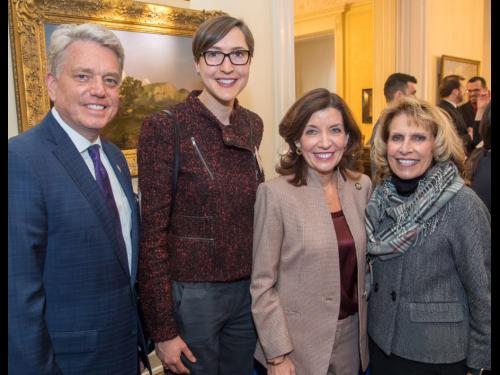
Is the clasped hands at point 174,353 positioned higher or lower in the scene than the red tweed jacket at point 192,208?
lower

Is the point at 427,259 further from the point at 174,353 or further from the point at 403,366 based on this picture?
the point at 174,353

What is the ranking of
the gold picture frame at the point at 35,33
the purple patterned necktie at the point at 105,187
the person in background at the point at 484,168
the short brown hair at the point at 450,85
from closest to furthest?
the purple patterned necktie at the point at 105,187 < the gold picture frame at the point at 35,33 < the person in background at the point at 484,168 < the short brown hair at the point at 450,85

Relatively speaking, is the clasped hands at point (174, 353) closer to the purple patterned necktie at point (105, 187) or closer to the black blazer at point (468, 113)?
the purple patterned necktie at point (105, 187)

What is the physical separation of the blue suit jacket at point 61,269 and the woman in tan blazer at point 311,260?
20.0 inches

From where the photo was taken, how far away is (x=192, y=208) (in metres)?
1.60

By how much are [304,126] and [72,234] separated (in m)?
0.94

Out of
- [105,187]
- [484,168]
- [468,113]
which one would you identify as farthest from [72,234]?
[468,113]

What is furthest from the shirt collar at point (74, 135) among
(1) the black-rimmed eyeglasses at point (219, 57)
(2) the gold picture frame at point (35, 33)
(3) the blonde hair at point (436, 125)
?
(3) the blonde hair at point (436, 125)

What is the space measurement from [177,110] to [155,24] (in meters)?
1.22

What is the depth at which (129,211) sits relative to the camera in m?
1.53

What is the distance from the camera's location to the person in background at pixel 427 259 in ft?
5.05

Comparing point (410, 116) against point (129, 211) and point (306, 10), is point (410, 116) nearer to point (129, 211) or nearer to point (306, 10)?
point (129, 211)

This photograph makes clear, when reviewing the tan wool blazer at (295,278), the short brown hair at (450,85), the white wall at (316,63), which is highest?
the white wall at (316,63)

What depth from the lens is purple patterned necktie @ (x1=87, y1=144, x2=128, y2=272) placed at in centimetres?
138
